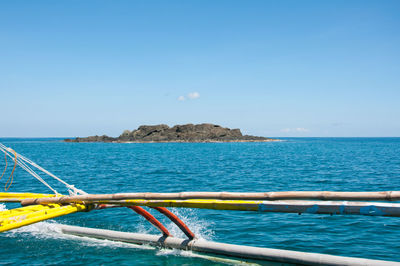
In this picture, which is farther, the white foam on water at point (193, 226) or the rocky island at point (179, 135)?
the rocky island at point (179, 135)

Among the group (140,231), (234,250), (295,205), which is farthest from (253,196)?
(140,231)

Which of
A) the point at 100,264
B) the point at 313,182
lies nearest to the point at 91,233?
the point at 100,264

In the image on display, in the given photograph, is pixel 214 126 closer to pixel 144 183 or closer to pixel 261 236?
pixel 144 183

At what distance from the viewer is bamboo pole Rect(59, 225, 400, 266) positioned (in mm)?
7344

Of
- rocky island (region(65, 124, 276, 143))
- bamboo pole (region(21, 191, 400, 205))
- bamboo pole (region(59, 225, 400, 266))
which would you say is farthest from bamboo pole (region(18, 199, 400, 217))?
rocky island (region(65, 124, 276, 143))

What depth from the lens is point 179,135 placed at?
15600 centimetres

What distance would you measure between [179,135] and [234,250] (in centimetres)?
14805

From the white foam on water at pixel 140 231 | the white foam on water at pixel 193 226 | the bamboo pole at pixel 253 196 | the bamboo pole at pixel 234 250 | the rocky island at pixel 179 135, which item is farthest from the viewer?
the rocky island at pixel 179 135

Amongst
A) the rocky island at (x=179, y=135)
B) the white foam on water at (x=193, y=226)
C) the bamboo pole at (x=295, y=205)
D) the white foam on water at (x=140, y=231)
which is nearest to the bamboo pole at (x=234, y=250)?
the white foam on water at (x=140, y=231)

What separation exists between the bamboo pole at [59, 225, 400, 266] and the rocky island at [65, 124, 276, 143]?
462 feet

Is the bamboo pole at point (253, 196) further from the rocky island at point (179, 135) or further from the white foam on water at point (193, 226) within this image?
the rocky island at point (179, 135)

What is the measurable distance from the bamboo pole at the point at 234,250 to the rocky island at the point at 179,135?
462ft

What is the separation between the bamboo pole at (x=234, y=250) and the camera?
289 inches

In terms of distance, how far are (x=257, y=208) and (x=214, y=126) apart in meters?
161
